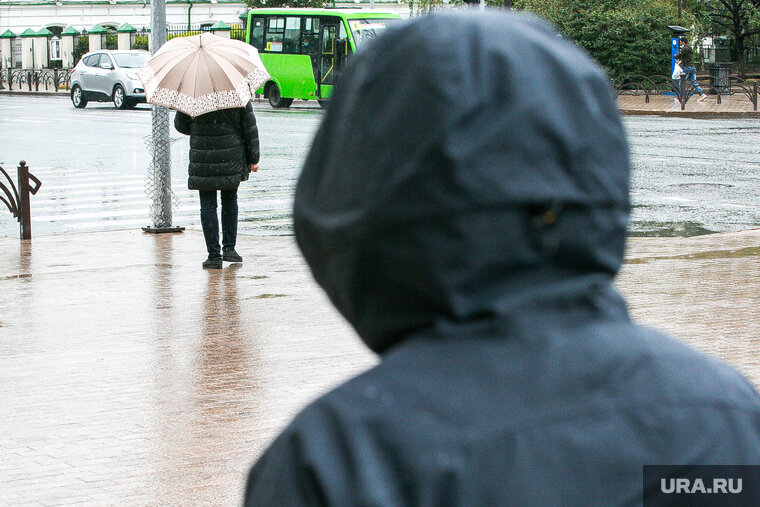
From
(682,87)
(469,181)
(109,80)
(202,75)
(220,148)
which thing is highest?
(469,181)

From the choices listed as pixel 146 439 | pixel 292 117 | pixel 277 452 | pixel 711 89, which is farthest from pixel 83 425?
pixel 711 89

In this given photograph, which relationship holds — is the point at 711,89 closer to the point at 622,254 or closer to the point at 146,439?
the point at 146,439

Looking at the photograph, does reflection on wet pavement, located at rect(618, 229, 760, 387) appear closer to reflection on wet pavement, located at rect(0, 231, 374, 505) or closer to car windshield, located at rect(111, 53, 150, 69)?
reflection on wet pavement, located at rect(0, 231, 374, 505)

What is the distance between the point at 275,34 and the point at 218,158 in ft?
91.2

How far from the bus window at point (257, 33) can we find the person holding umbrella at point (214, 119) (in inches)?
1083

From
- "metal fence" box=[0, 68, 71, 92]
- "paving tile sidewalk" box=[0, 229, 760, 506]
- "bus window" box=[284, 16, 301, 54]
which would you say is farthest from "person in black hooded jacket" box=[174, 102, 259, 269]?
"metal fence" box=[0, 68, 71, 92]

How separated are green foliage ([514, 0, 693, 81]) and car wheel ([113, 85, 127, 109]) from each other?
14.7m

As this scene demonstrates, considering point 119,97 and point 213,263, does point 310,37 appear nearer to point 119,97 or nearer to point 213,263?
point 119,97

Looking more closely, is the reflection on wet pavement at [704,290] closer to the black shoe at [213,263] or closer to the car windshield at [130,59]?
the black shoe at [213,263]

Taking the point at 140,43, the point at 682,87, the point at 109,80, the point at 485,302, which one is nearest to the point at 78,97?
the point at 109,80

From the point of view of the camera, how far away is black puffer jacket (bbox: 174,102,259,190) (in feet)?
32.9

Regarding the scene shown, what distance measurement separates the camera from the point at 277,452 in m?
1.24

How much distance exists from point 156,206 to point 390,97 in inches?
457

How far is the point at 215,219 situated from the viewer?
404 inches
